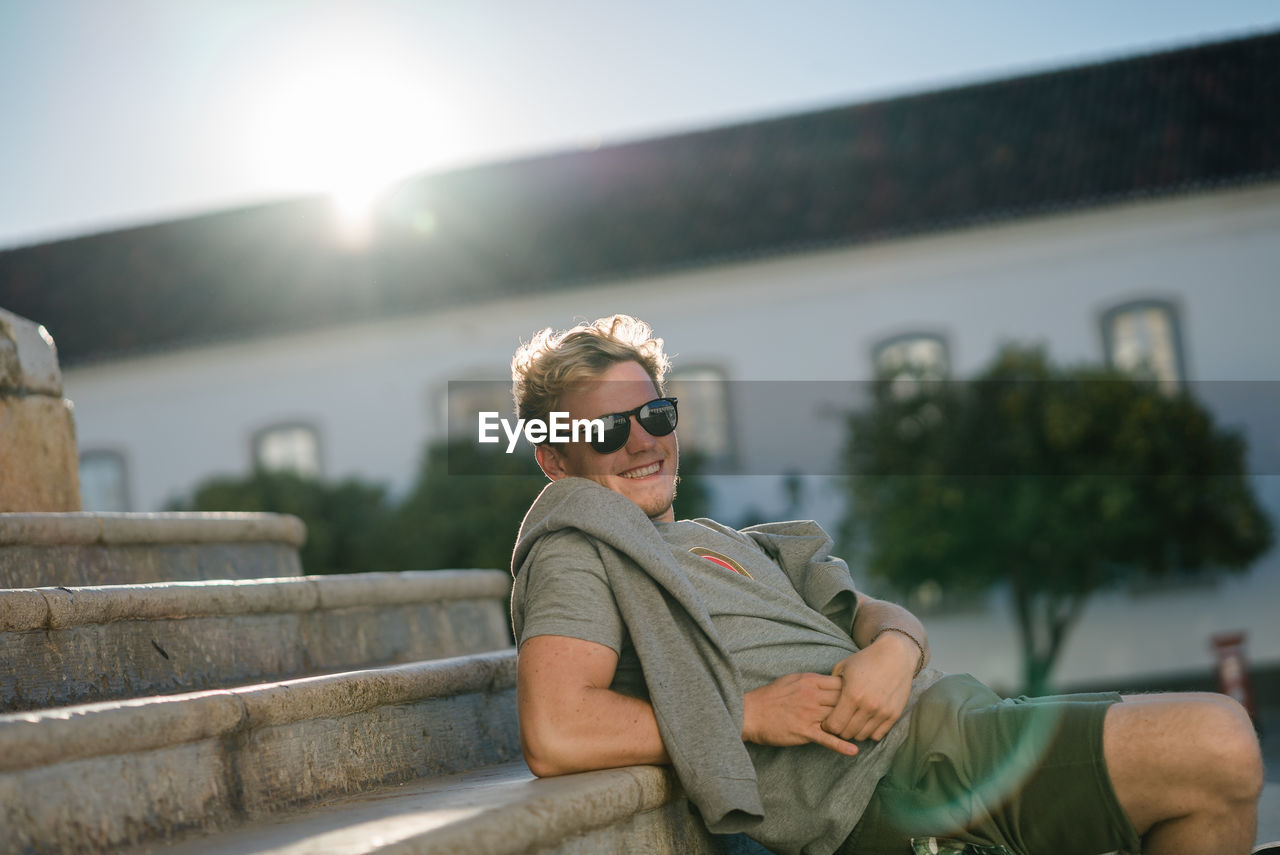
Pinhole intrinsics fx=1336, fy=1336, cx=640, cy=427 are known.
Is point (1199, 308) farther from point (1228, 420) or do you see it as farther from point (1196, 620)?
point (1196, 620)

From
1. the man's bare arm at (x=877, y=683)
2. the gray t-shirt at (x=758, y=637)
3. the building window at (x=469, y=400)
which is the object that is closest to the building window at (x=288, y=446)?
the building window at (x=469, y=400)

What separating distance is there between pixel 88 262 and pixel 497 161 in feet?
24.7

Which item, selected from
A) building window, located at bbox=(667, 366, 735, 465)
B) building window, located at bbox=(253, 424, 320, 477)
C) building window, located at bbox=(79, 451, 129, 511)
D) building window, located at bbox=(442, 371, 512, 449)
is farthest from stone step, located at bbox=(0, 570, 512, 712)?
building window, located at bbox=(79, 451, 129, 511)

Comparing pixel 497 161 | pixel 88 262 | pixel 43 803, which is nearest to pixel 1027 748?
pixel 43 803

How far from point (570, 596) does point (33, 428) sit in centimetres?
303

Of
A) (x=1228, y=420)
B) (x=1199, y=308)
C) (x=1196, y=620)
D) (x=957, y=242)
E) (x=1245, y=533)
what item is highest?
(x=957, y=242)

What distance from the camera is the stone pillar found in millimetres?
4746

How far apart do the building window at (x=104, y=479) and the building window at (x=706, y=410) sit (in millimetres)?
9064

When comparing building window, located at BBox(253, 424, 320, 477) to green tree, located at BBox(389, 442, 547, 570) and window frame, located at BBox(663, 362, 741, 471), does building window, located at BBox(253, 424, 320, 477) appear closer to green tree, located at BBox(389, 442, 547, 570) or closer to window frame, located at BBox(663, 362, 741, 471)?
green tree, located at BBox(389, 442, 547, 570)

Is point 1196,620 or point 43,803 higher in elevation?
point 43,803

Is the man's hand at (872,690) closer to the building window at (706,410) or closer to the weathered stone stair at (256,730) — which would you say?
the weathered stone stair at (256,730)

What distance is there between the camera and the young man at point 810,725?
2553 mm

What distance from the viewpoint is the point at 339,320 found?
20.3 m

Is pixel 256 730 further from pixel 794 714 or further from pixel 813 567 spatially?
pixel 813 567
